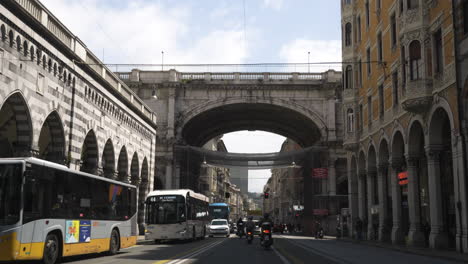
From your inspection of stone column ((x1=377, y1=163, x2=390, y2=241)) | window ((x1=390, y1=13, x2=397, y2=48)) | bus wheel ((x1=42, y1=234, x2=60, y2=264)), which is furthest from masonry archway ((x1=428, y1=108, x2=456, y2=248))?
bus wheel ((x1=42, y1=234, x2=60, y2=264))

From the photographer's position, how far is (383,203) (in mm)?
32312

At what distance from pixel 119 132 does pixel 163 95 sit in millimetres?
21621

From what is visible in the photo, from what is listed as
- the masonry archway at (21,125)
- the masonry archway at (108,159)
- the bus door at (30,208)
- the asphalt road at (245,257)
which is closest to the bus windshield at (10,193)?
the bus door at (30,208)

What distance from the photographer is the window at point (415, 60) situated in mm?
24906

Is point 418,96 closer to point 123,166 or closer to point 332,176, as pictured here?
point 123,166

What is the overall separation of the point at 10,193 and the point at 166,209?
17.2 m

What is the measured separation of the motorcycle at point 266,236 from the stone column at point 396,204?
31.2 ft

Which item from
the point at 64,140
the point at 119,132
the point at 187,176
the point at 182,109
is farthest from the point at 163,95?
the point at 64,140

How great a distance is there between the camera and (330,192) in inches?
2053

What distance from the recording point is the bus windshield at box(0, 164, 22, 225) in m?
12.3

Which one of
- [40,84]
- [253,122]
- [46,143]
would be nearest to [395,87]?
[40,84]

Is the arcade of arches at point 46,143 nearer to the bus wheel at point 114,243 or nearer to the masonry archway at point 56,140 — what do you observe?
the masonry archway at point 56,140

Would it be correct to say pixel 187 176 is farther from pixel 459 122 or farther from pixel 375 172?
pixel 459 122

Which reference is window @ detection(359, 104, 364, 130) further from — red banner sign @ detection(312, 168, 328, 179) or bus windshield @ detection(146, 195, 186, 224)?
bus windshield @ detection(146, 195, 186, 224)
